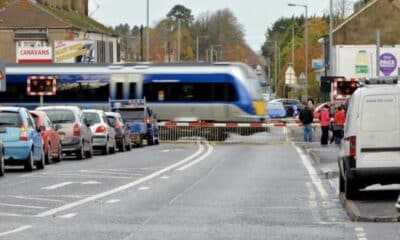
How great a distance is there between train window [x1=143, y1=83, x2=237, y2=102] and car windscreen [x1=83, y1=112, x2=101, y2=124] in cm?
1651

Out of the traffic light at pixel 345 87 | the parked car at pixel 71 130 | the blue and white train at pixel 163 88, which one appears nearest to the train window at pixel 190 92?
the blue and white train at pixel 163 88

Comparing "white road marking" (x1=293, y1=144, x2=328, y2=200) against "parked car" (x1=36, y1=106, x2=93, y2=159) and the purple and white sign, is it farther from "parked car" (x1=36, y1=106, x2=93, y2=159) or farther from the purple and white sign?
"parked car" (x1=36, y1=106, x2=93, y2=159)

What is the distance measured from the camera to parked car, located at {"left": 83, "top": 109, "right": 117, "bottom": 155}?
41812 millimetres

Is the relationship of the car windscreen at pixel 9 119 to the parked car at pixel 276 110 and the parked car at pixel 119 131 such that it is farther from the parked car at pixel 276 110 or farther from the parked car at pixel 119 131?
the parked car at pixel 276 110

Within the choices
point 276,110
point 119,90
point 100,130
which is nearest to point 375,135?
point 100,130

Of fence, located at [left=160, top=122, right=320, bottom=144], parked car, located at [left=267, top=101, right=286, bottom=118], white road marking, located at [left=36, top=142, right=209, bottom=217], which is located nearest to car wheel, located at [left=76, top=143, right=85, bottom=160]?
white road marking, located at [left=36, top=142, right=209, bottom=217]

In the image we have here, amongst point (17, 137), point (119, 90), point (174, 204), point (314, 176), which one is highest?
point (119, 90)

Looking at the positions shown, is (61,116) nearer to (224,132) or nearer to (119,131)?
(119,131)

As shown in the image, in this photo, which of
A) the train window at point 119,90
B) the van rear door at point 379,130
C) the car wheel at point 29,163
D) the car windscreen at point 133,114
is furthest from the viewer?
the train window at point 119,90

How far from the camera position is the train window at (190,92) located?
5855 centimetres

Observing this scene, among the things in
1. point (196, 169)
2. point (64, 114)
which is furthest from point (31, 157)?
point (64, 114)

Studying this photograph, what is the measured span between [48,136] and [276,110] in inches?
2395

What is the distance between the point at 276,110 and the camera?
9350 centimetres

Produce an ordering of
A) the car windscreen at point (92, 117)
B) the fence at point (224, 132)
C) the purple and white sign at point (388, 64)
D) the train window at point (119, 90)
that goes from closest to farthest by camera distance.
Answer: the car windscreen at point (92, 117) < the purple and white sign at point (388, 64) < the fence at point (224, 132) < the train window at point (119, 90)
